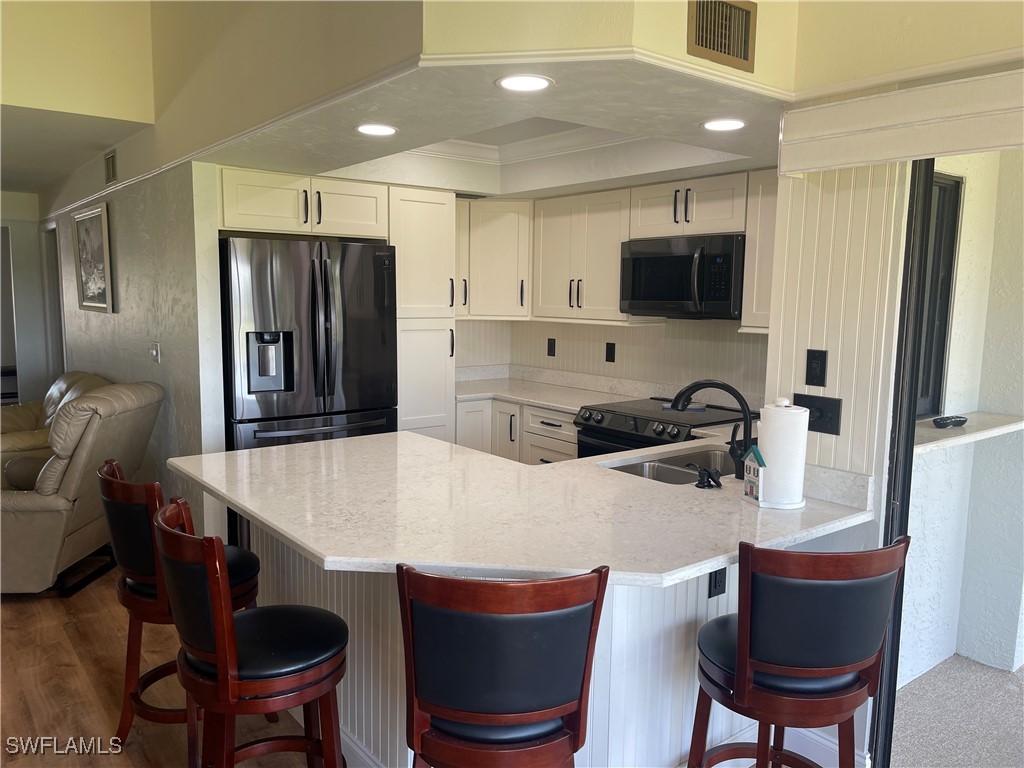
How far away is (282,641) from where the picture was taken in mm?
1851

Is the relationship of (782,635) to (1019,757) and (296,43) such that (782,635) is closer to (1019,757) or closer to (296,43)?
(1019,757)

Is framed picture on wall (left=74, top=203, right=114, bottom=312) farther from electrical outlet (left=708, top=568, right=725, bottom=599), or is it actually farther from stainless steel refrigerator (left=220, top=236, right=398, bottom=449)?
electrical outlet (left=708, top=568, right=725, bottom=599)

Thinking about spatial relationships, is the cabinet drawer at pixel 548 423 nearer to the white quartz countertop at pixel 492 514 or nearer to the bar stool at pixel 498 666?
Result: the white quartz countertop at pixel 492 514

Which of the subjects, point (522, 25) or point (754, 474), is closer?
point (522, 25)

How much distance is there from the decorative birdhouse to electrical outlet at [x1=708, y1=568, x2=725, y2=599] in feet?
0.77

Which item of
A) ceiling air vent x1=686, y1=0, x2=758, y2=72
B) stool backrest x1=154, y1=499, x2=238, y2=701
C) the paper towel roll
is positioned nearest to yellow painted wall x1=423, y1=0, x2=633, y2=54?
ceiling air vent x1=686, y1=0, x2=758, y2=72

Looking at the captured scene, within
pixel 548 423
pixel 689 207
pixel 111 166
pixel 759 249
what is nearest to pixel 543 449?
pixel 548 423

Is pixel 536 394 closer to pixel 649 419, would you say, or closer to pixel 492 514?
pixel 649 419

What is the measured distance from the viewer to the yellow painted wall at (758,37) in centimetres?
183

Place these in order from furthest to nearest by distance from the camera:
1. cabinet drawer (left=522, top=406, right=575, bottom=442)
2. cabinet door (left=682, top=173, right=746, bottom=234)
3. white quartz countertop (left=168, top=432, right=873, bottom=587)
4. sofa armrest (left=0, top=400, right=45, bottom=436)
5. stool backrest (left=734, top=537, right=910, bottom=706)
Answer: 1. sofa armrest (left=0, top=400, right=45, bottom=436)
2. cabinet drawer (left=522, top=406, right=575, bottom=442)
3. cabinet door (left=682, top=173, right=746, bottom=234)
4. white quartz countertop (left=168, top=432, right=873, bottom=587)
5. stool backrest (left=734, top=537, right=910, bottom=706)

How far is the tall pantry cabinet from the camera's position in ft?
14.2

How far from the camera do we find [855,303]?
2170 mm

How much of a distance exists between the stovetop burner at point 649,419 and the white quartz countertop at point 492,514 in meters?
0.86

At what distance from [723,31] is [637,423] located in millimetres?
2122
